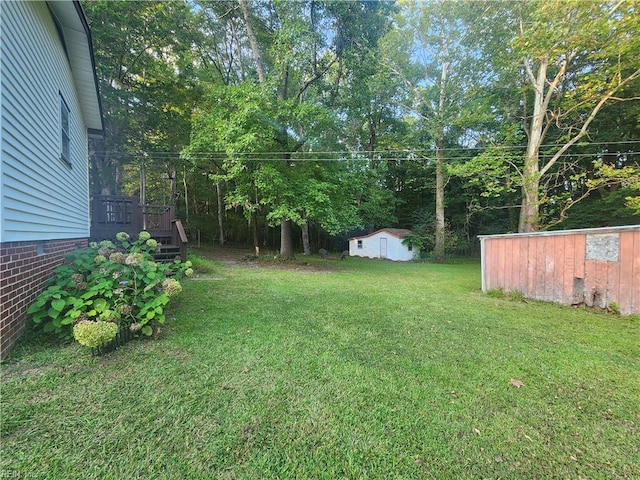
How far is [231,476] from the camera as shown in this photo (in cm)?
152

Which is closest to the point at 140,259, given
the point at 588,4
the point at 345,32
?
the point at 345,32

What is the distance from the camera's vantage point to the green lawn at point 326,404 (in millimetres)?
1626

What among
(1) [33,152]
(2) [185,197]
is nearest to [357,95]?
(1) [33,152]

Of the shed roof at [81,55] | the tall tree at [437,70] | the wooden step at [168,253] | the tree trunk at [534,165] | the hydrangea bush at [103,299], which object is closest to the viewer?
the hydrangea bush at [103,299]

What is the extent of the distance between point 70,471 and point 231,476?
883 mm

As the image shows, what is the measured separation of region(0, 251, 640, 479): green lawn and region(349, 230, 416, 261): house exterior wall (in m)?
13.9

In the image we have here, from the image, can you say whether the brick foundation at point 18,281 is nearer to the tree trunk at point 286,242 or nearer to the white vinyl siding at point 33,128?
the white vinyl siding at point 33,128

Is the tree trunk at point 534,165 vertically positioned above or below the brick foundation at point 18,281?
above

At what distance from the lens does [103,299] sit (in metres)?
3.06

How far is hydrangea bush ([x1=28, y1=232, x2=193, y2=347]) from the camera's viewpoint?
2.82 meters

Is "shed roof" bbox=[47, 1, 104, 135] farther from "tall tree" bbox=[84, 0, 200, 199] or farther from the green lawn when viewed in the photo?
"tall tree" bbox=[84, 0, 200, 199]

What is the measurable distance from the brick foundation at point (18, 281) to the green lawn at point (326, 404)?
0.23m

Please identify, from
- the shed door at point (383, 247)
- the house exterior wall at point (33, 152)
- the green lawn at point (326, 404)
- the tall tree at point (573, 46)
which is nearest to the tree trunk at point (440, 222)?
the shed door at point (383, 247)

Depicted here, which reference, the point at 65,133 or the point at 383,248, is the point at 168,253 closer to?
the point at 65,133
